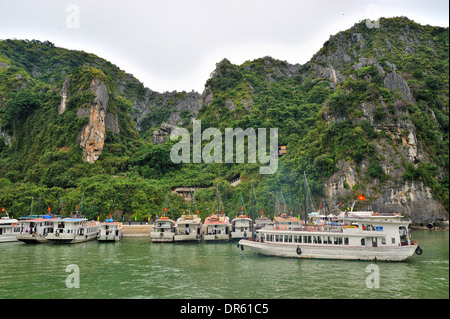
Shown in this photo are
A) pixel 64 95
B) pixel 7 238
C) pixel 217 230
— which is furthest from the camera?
pixel 64 95

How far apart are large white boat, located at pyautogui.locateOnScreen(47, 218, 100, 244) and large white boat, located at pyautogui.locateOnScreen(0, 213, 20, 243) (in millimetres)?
6846

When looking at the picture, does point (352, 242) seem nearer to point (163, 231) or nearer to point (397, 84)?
point (163, 231)

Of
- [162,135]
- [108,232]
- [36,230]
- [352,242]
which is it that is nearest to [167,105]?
[162,135]

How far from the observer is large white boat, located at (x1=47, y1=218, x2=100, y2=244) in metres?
33.1

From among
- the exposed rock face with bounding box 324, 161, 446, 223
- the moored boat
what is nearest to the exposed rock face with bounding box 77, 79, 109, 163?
the moored boat

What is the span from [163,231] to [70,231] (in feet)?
37.9

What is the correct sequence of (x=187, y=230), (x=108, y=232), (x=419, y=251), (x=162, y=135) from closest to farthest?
1. (x=419, y=251)
2. (x=187, y=230)
3. (x=108, y=232)
4. (x=162, y=135)

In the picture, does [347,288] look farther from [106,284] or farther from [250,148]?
[250,148]

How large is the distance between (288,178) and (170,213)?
893 inches

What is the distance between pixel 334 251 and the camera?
889 inches

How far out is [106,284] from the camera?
16.1 meters
